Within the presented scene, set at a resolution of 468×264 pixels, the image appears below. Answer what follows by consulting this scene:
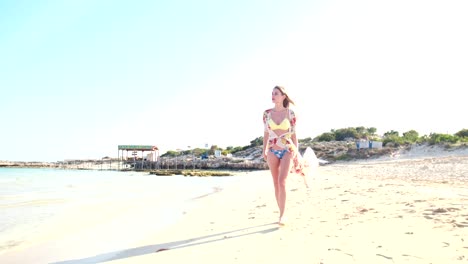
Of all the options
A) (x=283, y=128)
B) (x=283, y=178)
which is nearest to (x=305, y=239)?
(x=283, y=178)

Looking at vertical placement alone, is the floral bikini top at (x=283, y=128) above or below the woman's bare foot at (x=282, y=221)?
above

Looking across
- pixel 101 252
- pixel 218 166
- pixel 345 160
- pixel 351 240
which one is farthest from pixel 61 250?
pixel 218 166

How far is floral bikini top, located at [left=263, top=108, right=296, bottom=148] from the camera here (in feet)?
14.9

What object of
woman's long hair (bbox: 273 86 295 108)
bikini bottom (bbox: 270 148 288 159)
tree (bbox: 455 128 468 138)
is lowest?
bikini bottom (bbox: 270 148 288 159)

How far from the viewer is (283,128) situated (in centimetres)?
461

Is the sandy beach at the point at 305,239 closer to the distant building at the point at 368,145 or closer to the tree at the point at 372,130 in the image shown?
the distant building at the point at 368,145

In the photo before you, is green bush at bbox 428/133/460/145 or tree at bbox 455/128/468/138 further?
tree at bbox 455/128/468/138

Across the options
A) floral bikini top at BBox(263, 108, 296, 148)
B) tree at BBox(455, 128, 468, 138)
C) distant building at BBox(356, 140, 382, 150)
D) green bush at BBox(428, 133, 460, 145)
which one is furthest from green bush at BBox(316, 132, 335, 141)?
floral bikini top at BBox(263, 108, 296, 148)

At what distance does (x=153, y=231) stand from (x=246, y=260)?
7.25 ft

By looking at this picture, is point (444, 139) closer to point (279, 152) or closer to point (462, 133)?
point (462, 133)

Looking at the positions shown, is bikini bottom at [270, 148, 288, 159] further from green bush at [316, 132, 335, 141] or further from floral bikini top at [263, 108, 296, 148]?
green bush at [316, 132, 335, 141]

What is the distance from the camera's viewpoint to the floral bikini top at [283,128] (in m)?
4.55

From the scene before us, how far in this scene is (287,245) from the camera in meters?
3.14

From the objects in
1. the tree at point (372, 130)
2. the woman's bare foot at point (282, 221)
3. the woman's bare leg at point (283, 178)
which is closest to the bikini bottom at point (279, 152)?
the woman's bare leg at point (283, 178)
